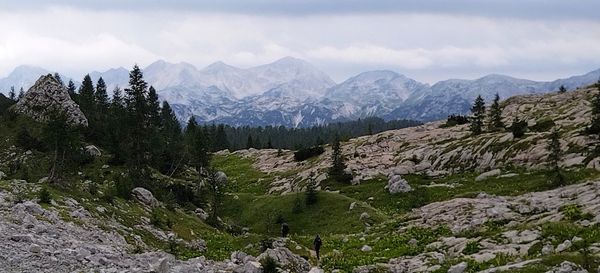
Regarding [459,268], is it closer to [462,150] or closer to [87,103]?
[462,150]

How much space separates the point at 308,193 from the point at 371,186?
13.6 metres

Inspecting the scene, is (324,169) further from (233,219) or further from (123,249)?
(123,249)

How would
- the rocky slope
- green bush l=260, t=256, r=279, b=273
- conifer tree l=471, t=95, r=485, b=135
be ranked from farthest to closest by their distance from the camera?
conifer tree l=471, t=95, r=485, b=135 → the rocky slope → green bush l=260, t=256, r=279, b=273

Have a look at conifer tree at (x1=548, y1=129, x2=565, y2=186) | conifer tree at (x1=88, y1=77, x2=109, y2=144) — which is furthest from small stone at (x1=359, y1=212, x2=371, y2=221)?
conifer tree at (x1=88, y1=77, x2=109, y2=144)

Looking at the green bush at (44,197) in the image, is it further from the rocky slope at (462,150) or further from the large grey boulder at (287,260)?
the rocky slope at (462,150)

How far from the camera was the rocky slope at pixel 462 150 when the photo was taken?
65.4m

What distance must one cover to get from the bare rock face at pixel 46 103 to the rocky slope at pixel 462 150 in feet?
138

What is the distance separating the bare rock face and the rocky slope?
42.0 meters

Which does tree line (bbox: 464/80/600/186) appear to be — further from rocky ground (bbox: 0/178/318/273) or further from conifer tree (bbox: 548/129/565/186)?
rocky ground (bbox: 0/178/318/273)

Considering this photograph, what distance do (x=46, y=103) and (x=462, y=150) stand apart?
80202 mm

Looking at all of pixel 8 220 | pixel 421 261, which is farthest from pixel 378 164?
pixel 8 220

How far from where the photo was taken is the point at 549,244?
24500 mm

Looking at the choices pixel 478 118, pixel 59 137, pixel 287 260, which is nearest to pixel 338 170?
pixel 478 118

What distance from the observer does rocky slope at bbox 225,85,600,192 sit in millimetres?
65438
